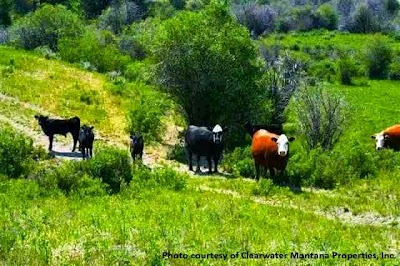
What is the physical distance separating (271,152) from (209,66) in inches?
344

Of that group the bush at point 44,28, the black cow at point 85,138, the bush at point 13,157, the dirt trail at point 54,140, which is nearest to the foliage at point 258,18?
the bush at point 44,28

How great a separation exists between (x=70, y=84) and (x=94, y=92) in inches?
83.2

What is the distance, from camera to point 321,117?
84.9 ft

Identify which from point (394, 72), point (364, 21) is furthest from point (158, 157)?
point (364, 21)

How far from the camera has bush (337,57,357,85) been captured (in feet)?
232

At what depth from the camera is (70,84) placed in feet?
118

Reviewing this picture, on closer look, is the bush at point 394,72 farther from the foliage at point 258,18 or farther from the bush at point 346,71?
the foliage at point 258,18

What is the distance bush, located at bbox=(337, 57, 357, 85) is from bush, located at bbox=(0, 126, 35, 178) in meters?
56.3

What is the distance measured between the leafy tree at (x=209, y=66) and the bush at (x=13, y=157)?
32.0 feet

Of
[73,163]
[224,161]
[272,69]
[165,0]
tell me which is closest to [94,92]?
[272,69]

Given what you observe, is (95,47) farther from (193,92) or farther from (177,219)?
(177,219)

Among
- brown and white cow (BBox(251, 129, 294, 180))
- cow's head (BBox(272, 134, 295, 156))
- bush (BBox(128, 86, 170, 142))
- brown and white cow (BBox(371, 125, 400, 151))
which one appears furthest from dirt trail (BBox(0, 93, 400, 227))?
brown and white cow (BBox(371, 125, 400, 151))

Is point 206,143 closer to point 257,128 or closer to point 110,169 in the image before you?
point 257,128

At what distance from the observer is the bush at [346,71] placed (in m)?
70.8
